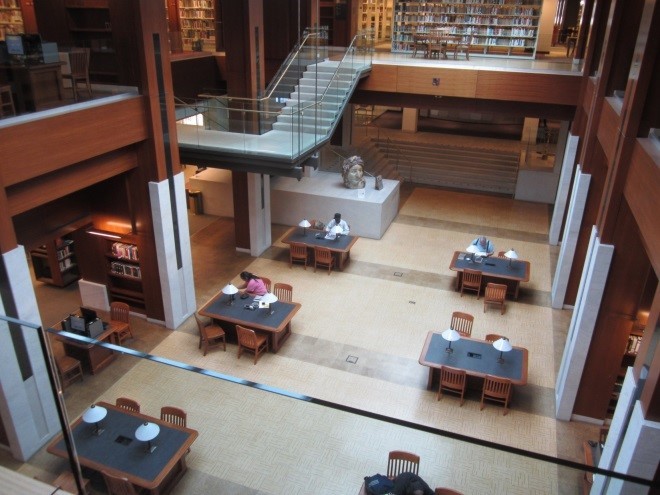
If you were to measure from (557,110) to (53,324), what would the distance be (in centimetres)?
1240

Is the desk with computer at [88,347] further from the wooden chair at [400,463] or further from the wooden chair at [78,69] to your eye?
the wooden chair at [400,463]

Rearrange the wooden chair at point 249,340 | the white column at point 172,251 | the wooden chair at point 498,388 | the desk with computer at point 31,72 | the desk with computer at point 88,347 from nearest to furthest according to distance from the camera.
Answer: the desk with computer at point 31,72 < the wooden chair at point 498,388 < the desk with computer at point 88,347 < the wooden chair at point 249,340 < the white column at point 172,251

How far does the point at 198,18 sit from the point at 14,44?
11541 millimetres

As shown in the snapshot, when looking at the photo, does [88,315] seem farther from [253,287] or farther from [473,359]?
[473,359]

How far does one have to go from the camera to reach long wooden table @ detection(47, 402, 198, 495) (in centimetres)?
592

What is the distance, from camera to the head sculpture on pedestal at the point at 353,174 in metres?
14.2

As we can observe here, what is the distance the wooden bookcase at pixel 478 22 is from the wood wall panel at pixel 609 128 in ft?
30.7

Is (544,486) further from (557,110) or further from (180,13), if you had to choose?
(180,13)

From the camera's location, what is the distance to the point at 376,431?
653cm

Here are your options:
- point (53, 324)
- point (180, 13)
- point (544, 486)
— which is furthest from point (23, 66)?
point (180, 13)

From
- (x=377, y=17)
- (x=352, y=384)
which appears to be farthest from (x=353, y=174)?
(x=377, y=17)

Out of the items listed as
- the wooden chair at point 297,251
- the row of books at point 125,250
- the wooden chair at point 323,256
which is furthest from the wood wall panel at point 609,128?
the row of books at point 125,250

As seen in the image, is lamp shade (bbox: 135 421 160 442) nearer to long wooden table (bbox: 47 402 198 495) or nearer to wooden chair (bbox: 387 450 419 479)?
long wooden table (bbox: 47 402 198 495)

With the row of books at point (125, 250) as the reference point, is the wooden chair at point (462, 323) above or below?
below
